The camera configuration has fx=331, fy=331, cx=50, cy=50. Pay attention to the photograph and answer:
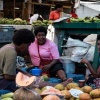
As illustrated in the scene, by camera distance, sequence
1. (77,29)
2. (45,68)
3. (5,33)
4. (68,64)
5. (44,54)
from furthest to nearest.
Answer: (5,33) < (77,29) < (68,64) < (44,54) < (45,68)

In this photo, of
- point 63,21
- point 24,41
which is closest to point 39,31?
point 63,21

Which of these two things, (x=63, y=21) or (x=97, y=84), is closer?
(x=97, y=84)

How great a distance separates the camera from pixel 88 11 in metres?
17.9

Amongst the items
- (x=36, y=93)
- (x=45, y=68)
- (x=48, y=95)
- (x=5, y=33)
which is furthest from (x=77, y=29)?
(x=36, y=93)

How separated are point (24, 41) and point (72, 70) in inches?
92.1

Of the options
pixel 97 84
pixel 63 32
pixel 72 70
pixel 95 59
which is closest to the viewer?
pixel 97 84

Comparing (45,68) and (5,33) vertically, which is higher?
(5,33)

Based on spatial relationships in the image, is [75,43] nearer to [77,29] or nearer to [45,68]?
[77,29]

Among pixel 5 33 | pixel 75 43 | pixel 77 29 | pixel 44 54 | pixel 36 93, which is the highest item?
pixel 77 29

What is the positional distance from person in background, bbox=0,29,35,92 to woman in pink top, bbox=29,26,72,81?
71.0 inches

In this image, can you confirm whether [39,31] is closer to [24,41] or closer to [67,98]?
[24,41]

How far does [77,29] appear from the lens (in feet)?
22.2

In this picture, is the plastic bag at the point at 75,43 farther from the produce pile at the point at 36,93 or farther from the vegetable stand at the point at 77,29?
the produce pile at the point at 36,93

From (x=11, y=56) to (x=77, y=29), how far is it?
2735 millimetres
